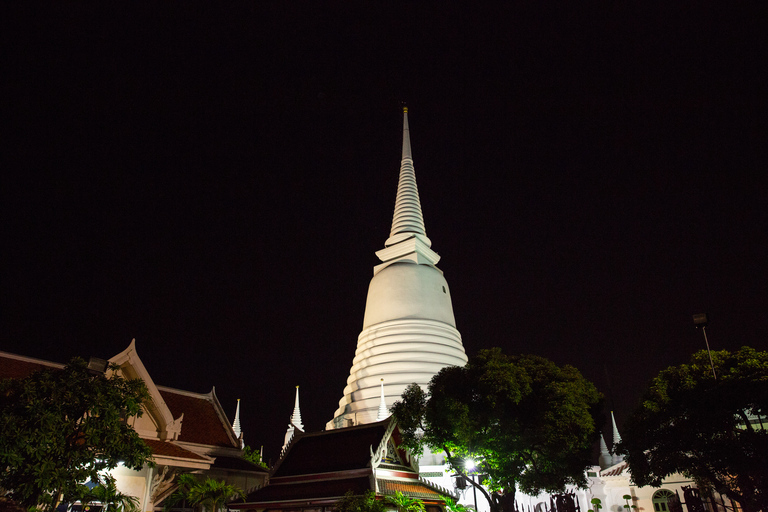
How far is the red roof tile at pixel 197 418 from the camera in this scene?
2036 centimetres

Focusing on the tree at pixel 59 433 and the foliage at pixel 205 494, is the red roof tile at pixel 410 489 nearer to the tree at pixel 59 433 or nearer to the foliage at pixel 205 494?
the foliage at pixel 205 494

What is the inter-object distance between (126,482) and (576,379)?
1487 centimetres

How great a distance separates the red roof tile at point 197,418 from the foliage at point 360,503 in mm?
7803

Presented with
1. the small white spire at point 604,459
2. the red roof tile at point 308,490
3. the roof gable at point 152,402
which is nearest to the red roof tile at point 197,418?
the roof gable at point 152,402

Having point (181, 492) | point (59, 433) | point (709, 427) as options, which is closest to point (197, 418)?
point (181, 492)

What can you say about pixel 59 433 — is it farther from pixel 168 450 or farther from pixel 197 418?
pixel 197 418

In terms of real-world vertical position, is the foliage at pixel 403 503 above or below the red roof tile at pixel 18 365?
below

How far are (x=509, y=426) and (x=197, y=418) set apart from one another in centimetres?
1202

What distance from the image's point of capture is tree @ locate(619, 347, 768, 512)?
543 inches

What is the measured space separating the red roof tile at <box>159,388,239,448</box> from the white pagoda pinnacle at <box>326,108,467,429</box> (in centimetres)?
789

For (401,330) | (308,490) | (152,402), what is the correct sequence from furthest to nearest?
1. (401,330)
2. (152,402)
3. (308,490)

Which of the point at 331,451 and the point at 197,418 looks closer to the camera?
the point at 331,451

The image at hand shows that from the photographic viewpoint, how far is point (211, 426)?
2162 centimetres

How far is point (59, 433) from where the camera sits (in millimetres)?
10039
